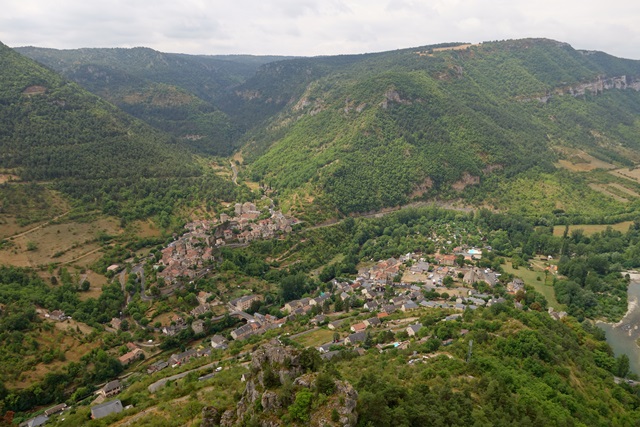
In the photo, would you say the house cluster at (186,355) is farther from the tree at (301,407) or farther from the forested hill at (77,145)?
the forested hill at (77,145)

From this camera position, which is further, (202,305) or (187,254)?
(187,254)

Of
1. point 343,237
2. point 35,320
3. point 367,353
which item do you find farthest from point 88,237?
point 367,353

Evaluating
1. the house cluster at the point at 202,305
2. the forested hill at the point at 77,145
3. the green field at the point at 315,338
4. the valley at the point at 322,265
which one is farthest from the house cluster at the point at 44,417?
the forested hill at the point at 77,145

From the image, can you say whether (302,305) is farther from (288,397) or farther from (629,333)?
(629,333)

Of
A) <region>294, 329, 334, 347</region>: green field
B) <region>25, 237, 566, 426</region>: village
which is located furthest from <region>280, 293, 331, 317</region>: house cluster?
<region>294, 329, 334, 347</region>: green field

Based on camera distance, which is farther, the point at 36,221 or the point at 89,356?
the point at 36,221

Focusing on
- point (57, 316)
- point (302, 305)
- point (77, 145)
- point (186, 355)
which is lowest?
point (186, 355)

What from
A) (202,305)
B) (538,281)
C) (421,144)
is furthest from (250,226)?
(421,144)

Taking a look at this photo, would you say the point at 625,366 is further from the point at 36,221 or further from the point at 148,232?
the point at 36,221
